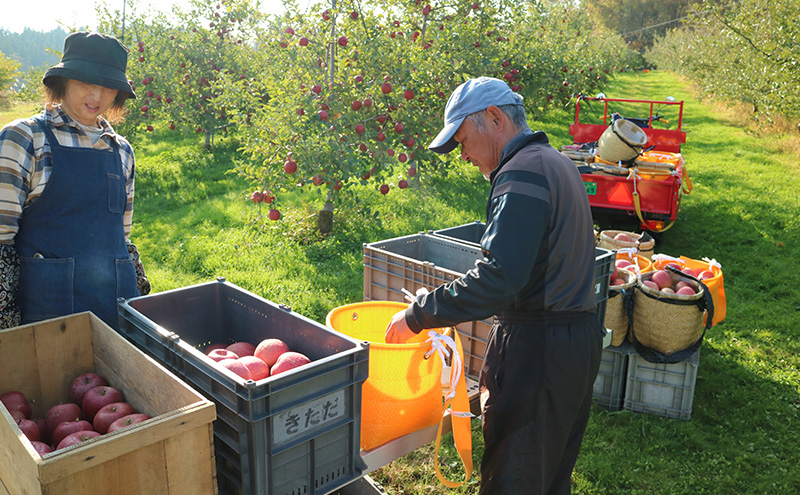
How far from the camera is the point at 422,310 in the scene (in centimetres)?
228

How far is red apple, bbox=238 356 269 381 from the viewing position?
218cm

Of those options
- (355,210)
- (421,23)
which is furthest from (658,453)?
(421,23)

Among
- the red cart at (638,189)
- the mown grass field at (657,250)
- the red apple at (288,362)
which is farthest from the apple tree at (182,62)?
the red apple at (288,362)

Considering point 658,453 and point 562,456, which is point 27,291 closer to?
point 562,456

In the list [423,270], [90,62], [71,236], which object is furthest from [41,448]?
[423,270]

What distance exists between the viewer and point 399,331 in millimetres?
2385

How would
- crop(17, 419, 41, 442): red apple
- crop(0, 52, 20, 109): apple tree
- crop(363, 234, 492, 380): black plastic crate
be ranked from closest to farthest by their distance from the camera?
crop(17, 419, 41, 442): red apple
crop(363, 234, 492, 380): black plastic crate
crop(0, 52, 20, 109): apple tree

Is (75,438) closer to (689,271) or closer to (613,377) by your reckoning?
(613,377)

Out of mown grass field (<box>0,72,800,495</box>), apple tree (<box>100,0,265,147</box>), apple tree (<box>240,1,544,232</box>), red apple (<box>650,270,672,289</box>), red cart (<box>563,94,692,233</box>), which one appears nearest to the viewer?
mown grass field (<box>0,72,800,495</box>)

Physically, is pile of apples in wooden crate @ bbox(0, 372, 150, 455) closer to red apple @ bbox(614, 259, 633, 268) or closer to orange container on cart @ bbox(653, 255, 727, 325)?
red apple @ bbox(614, 259, 633, 268)

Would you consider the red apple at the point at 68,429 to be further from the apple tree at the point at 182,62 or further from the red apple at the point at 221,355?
the apple tree at the point at 182,62

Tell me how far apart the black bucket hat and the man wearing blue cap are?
150 cm

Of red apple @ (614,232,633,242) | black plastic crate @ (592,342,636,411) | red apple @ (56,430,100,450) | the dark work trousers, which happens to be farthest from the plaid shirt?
red apple @ (614,232,633,242)

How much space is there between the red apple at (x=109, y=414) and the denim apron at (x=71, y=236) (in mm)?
839
